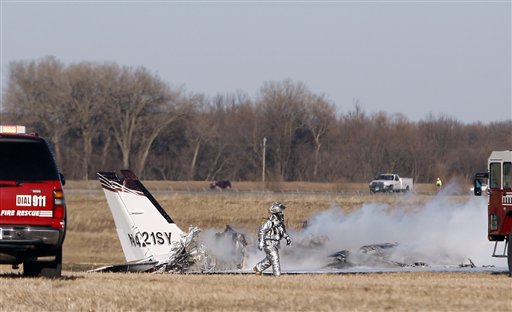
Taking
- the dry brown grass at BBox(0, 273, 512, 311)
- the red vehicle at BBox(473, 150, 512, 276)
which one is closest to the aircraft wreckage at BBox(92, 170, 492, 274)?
the red vehicle at BBox(473, 150, 512, 276)

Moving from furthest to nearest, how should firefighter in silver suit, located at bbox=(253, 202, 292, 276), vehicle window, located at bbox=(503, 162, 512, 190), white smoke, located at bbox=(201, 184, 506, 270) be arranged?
white smoke, located at bbox=(201, 184, 506, 270)
vehicle window, located at bbox=(503, 162, 512, 190)
firefighter in silver suit, located at bbox=(253, 202, 292, 276)

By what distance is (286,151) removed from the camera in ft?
320

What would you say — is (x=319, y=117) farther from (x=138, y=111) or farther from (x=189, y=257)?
(x=189, y=257)

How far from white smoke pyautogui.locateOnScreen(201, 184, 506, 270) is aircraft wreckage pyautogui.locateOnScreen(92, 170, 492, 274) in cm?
23

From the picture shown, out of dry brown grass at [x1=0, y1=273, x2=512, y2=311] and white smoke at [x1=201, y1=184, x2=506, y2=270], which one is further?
white smoke at [x1=201, y1=184, x2=506, y2=270]

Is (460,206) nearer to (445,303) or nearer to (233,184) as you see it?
(445,303)

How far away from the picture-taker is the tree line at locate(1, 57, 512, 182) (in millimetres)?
90875

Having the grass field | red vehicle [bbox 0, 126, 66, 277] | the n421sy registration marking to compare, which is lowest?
the grass field

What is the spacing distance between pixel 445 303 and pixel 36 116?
7911cm

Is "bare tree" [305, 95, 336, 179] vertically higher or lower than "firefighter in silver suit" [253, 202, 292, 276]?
higher

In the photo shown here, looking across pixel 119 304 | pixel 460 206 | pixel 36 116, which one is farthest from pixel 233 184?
pixel 119 304

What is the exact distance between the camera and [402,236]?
29.0m

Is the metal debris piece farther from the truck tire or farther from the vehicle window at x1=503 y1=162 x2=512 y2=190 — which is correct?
the vehicle window at x1=503 y1=162 x2=512 y2=190

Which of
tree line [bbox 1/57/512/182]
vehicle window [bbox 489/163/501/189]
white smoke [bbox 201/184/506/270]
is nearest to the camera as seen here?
vehicle window [bbox 489/163/501/189]
